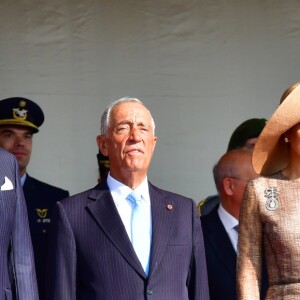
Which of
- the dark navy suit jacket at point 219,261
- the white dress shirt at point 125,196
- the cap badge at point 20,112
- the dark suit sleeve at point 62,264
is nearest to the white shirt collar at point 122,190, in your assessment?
the white dress shirt at point 125,196

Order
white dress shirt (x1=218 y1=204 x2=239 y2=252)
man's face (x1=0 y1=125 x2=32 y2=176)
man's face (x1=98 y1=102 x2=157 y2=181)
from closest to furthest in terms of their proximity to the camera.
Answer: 1. man's face (x1=98 y1=102 x2=157 y2=181)
2. white dress shirt (x1=218 y1=204 x2=239 y2=252)
3. man's face (x1=0 y1=125 x2=32 y2=176)

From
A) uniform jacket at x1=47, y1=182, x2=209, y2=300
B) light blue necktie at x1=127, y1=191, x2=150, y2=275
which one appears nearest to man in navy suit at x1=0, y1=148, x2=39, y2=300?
uniform jacket at x1=47, y1=182, x2=209, y2=300

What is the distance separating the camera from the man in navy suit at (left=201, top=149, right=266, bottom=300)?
486cm

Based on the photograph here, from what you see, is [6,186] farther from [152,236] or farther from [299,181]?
[299,181]

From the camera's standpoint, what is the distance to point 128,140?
433 centimetres

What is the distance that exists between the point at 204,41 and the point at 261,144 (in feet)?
8.07

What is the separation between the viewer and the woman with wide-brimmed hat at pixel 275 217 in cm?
400

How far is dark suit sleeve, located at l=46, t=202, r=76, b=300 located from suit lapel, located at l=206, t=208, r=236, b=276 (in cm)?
94

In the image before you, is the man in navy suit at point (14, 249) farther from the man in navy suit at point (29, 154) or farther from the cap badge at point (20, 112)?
Result: the cap badge at point (20, 112)

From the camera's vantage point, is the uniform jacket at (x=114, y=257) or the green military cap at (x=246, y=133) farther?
the green military cap at (x=246, y=133)

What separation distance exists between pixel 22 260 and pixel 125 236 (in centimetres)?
41

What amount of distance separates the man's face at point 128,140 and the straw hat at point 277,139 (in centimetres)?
44

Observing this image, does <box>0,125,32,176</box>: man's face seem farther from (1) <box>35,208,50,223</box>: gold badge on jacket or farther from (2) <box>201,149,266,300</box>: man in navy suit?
(2) <box>201,149,266,300</box>: man in navy suit

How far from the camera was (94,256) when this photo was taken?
4195 millimetres
